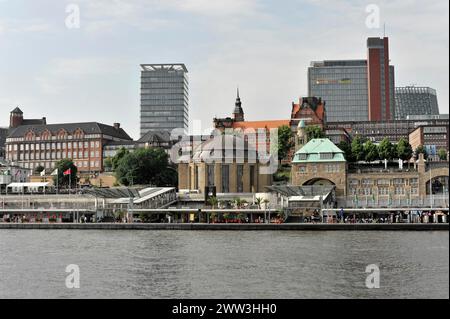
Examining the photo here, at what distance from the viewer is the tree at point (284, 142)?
437ft

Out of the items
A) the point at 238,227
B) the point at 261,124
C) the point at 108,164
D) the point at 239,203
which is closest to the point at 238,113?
the point at 261,124

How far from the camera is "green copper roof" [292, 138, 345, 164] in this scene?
341ft

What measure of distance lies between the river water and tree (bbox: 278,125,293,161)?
7652 centimetres

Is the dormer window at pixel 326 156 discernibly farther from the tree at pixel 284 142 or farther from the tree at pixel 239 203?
the tree at pixel 284 142

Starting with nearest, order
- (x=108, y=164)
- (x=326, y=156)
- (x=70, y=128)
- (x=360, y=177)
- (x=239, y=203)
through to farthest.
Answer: (x=239, y=203) → (x=360, y=177) → (x=326, y=156) → (x=108, y=164) → (x=70, y=128)

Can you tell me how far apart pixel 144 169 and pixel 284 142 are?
3007cm

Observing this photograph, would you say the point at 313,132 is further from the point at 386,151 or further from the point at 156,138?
the point at 156,138

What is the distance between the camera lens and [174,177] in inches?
5236

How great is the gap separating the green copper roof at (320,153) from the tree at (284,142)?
26.3m

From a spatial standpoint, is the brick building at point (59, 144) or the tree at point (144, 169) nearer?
the tree at point (144, 169)

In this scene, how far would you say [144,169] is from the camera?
12694 centimetres

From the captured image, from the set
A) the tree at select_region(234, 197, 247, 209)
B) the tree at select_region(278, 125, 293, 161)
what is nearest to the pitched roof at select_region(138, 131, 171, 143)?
the tree at select_region(278, 125, 293, 161)

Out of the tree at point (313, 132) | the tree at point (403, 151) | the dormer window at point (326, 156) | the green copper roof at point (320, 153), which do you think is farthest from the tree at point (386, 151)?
the dormer window at point (326, 156)
